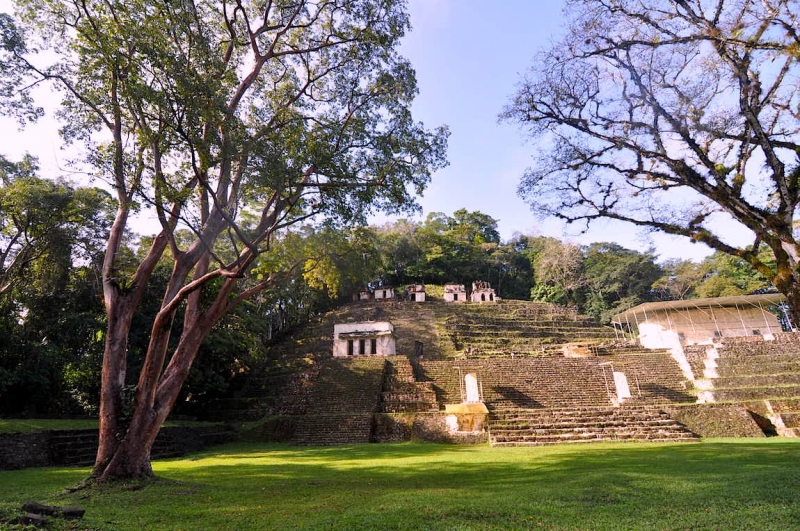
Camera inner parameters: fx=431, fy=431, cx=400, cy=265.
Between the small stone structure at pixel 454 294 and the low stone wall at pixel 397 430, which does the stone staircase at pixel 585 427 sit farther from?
the small stone structure at pixel 454 294

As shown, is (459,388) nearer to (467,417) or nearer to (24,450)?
(467,417)

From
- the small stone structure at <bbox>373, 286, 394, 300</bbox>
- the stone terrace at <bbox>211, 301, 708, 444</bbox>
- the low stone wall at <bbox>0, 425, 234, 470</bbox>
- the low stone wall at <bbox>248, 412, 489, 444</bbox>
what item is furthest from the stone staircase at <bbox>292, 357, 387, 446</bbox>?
the small stone structure at <bbox>373, 286, 394, 300</bbox>

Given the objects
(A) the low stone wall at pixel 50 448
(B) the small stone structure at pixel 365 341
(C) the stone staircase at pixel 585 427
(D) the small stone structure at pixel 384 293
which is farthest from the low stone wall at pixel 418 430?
(D) the small stone structure at pixel 384 293

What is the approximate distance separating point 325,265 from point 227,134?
3.64 metres

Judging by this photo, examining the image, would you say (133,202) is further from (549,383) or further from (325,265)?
(549,383)

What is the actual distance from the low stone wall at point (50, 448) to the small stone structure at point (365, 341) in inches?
409

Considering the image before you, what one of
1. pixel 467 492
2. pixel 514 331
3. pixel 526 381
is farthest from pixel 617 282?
pixel 467 492

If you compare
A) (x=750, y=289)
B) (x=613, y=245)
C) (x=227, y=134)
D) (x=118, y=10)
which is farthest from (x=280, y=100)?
(x=613, y=245)

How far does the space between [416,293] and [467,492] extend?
34.8m

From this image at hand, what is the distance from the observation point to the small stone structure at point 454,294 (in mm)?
40088

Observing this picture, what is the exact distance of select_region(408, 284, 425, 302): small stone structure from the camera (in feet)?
132

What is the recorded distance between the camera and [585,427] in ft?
40.8

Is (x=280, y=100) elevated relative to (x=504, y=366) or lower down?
elevated

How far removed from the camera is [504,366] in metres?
19.3
